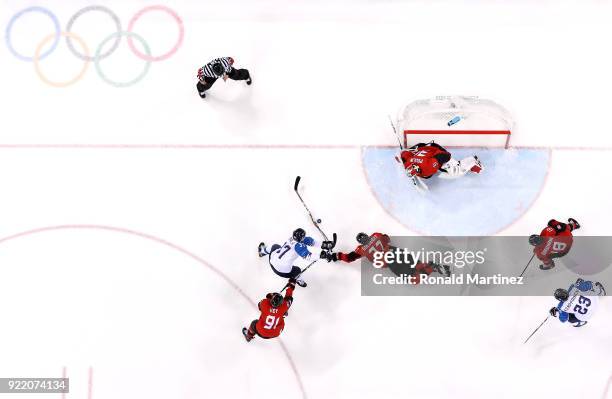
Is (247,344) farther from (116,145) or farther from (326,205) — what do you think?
(116,145)

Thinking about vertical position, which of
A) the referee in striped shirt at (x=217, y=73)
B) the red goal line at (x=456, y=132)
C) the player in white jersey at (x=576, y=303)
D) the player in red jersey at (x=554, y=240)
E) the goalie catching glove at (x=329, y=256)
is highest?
the referee in striped shirt at (x=217, y=73)

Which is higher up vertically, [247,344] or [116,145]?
[116,145]

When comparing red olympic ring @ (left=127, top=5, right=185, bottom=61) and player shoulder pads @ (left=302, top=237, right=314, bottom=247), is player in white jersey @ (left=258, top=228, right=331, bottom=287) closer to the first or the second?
player shoulder pads @ (left=302, top=237, right=314, bottom=247)

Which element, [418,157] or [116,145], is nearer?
[418,157]

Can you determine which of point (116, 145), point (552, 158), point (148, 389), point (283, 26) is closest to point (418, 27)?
point (283, 26)

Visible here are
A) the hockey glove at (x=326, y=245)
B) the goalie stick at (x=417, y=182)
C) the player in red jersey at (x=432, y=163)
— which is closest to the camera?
the player in red jersey at (x=432, y=163)

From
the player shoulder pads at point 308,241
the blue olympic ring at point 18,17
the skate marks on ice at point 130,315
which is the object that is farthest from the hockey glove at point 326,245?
the blue olympic ring at point 18,17

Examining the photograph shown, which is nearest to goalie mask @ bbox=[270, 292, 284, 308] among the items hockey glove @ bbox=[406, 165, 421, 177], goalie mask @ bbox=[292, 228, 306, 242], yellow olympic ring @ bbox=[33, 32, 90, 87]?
goalie mask @ bbox=[292, 228, 306, 242]

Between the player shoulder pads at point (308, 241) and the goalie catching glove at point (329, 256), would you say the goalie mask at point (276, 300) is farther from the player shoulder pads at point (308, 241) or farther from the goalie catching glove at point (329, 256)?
the goalie catching glove at point (329, 256)
